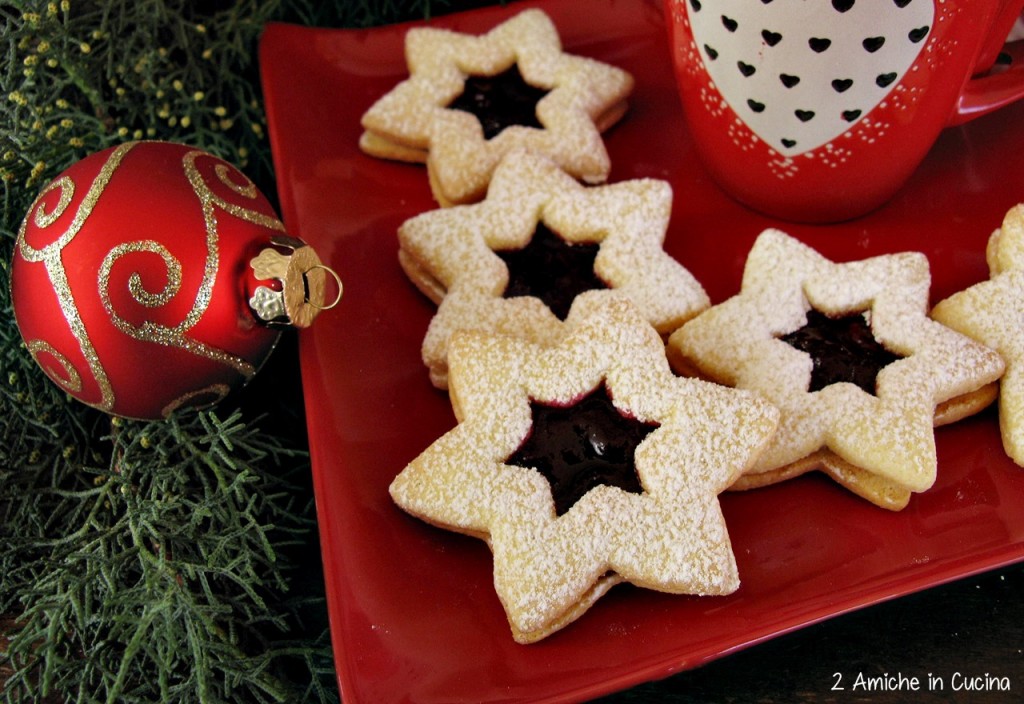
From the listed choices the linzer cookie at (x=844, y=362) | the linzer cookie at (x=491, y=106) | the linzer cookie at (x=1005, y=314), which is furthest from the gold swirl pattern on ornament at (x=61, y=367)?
the linzer cookie at (x=1005, y=314)

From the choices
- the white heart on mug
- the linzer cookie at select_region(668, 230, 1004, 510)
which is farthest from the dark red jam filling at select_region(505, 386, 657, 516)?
the white heart on mug

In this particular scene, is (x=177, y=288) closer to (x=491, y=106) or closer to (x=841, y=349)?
(x=491, y=106)

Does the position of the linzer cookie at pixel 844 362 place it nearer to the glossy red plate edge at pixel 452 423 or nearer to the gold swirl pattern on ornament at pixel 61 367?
the glossy red plate edge at pixel 452 423

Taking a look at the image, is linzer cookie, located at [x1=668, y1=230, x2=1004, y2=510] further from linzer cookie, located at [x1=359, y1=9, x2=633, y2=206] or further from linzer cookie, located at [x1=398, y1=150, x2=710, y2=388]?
linzer cookie, located at [x1=359, y1=9, x2=633, y2=206]

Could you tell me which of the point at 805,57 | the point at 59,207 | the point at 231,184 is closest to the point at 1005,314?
the point at 805,57

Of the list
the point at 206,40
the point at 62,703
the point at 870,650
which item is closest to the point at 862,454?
the point at 870,650

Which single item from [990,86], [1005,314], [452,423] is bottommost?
[452,423]
